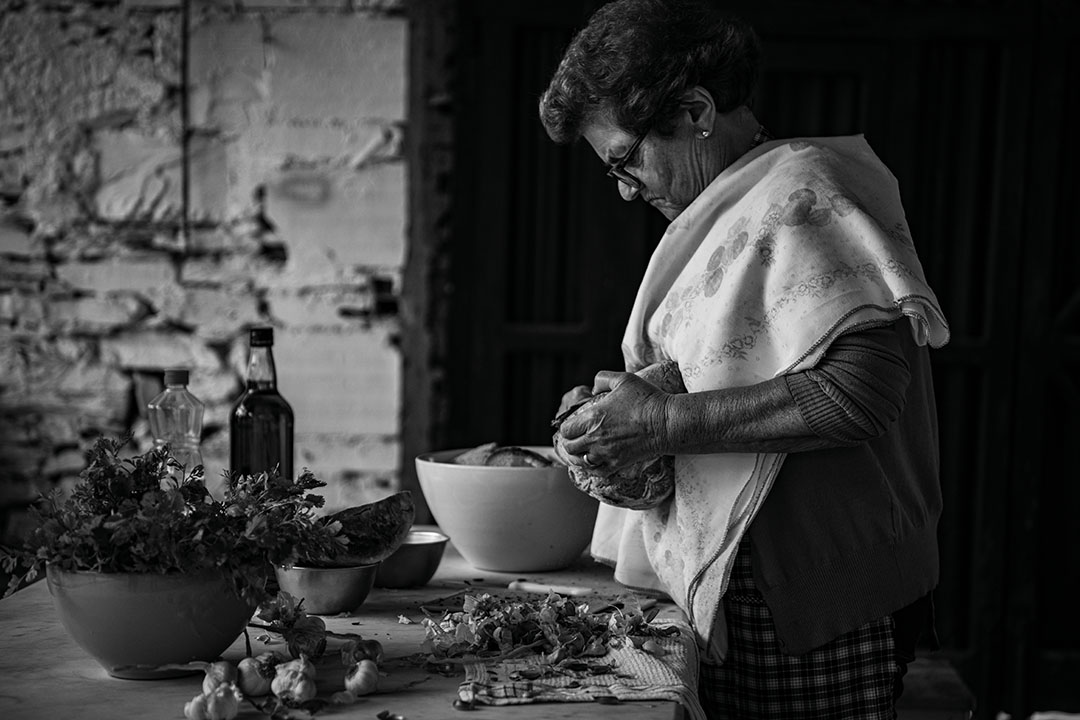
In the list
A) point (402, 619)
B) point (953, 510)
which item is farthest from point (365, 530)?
point (953, 510)

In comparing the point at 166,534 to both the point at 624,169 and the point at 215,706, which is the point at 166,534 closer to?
the point at 215,706

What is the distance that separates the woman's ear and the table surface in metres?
0.68

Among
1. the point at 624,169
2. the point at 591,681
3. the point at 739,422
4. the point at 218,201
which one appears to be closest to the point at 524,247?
the point at 218,201

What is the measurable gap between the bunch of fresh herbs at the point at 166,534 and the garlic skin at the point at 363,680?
12 cm

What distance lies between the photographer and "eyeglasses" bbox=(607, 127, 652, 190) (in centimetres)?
153

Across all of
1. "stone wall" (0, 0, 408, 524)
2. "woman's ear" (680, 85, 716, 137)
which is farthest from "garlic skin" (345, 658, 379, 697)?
"stone wall" (0, 0, 408, 524)

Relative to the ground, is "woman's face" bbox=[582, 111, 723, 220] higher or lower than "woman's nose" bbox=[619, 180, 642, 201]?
higher

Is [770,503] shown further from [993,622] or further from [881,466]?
[993,622]

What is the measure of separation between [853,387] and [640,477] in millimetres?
305

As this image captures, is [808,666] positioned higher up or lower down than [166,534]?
lower down

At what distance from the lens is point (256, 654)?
3.97ft

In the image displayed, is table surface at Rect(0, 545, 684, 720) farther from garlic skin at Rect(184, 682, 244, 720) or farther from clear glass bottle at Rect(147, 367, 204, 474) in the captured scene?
clear glass bottle at Rect(147, 367, 204, 474)

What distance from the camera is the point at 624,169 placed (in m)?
1.58

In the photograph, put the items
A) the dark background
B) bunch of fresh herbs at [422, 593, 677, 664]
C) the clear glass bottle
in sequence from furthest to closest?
the dark background → the clear glass bottle → bunch of fresh herbs at [422, 593, 677, 664]
